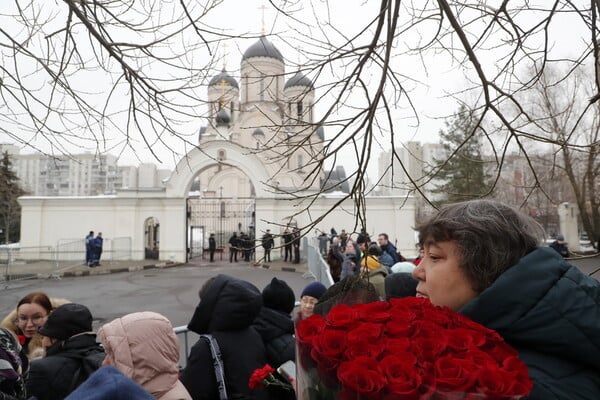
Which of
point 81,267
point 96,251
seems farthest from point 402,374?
point 81,267

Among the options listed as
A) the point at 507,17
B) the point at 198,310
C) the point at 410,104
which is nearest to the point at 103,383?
the point at 198,310

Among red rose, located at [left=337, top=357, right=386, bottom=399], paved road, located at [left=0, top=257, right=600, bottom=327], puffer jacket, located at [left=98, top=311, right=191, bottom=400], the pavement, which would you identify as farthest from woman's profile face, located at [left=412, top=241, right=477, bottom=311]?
the pavement

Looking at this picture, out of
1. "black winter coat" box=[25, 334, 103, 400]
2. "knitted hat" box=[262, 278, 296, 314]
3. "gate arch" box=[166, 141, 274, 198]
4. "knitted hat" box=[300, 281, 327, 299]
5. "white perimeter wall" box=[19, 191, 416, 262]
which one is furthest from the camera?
"white perimeter wall" box=[19, 191, 416, 262]

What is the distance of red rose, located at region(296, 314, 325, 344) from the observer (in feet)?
3.42

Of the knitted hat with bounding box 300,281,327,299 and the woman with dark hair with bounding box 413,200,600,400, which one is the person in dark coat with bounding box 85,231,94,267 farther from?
the woman with dark hair with bounding box 413,200,600,400

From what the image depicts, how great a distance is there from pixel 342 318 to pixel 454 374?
337 millimetres

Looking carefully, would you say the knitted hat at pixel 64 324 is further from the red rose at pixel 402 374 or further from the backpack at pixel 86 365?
the red rose at pixel 402 374

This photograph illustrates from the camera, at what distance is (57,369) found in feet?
8.37

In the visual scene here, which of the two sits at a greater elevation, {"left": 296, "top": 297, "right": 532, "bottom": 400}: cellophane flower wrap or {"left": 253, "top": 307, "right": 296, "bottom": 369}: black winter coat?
{"left": 296, "top": 297, "right": 532, "bottom": 400}: cellophane flower wrap

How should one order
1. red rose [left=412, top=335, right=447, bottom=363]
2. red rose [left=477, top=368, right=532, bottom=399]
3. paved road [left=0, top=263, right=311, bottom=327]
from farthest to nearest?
paved road [left=0, top=263, right=311, bottom=327]
red rose [left=412, top=335, right=447, bottom=363]
red rose [left=477, top=368, right=532, bottom=399]

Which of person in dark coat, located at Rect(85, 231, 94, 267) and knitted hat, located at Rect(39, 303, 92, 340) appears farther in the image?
person in dark coat, located at Rect(85, 231, 94, 267)

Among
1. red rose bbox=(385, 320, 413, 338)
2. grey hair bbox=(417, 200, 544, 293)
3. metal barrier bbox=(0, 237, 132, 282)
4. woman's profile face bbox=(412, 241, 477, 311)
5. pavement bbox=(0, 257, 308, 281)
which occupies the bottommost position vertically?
pavement bbox=(0, 257, 308, 281)

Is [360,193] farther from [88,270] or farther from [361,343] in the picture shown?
[88,270]

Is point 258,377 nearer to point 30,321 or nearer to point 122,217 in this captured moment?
point 30,321
